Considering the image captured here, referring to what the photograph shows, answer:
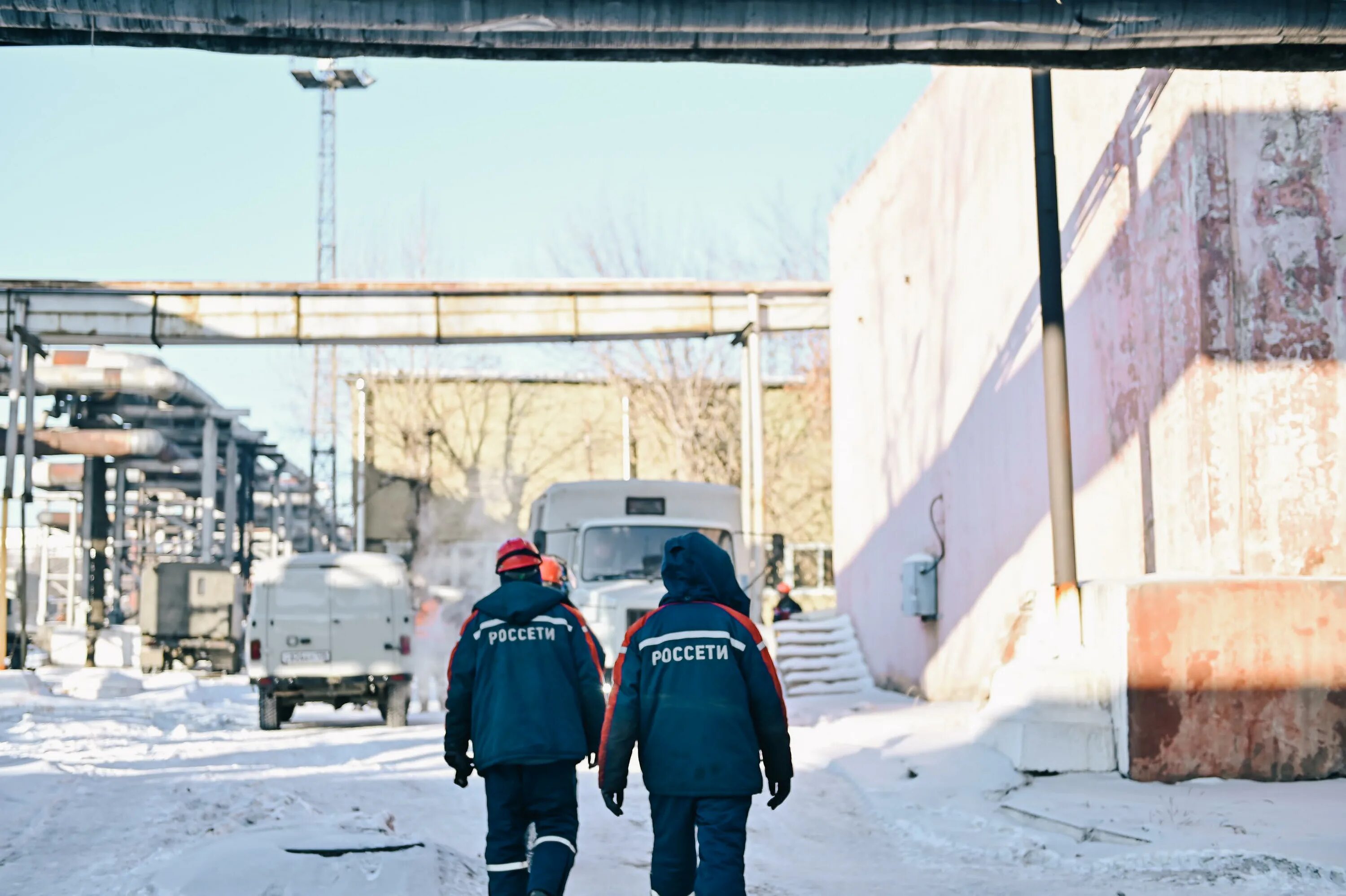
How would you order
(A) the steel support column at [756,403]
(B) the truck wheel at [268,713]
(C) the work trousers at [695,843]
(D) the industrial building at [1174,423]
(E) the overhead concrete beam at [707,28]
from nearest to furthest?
1. (C) the work trousers at [695,843]
2. (E) the overhead concrete beam at [707,28]
3. (D) the industrial building at [1174,423]
4. (B) the truck wheel at [268,713]
5. (A) the steel support column at [756,403]

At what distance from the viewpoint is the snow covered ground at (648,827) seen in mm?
7383

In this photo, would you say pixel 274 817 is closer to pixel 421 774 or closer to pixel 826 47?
pixel 421 774

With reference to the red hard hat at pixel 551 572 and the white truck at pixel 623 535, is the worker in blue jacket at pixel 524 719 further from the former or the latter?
the white truck at pixel 623 535

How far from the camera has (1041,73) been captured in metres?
11.8

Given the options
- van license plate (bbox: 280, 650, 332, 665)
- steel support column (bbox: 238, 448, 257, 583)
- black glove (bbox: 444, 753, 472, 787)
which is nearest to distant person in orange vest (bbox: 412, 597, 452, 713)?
van license plate (bbox: 280, 650, 332, 665)

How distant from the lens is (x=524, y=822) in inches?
248

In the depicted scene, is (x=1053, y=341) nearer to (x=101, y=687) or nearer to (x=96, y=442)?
(x=101, y=687)

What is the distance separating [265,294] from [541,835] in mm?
21928

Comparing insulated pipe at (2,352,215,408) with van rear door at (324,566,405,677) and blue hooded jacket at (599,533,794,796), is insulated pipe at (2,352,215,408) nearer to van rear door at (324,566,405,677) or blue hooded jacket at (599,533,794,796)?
van rear door at (324,566,405,677)

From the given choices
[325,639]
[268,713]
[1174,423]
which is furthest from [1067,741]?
[268,713]

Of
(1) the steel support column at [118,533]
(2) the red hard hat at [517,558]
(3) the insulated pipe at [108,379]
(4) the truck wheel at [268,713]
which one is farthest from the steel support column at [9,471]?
(2) the red hard hat at [517,558]

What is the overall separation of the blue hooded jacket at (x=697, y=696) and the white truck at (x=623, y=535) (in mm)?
12052

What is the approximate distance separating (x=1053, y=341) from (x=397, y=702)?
969cm

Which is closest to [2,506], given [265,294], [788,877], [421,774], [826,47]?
[265,294]
